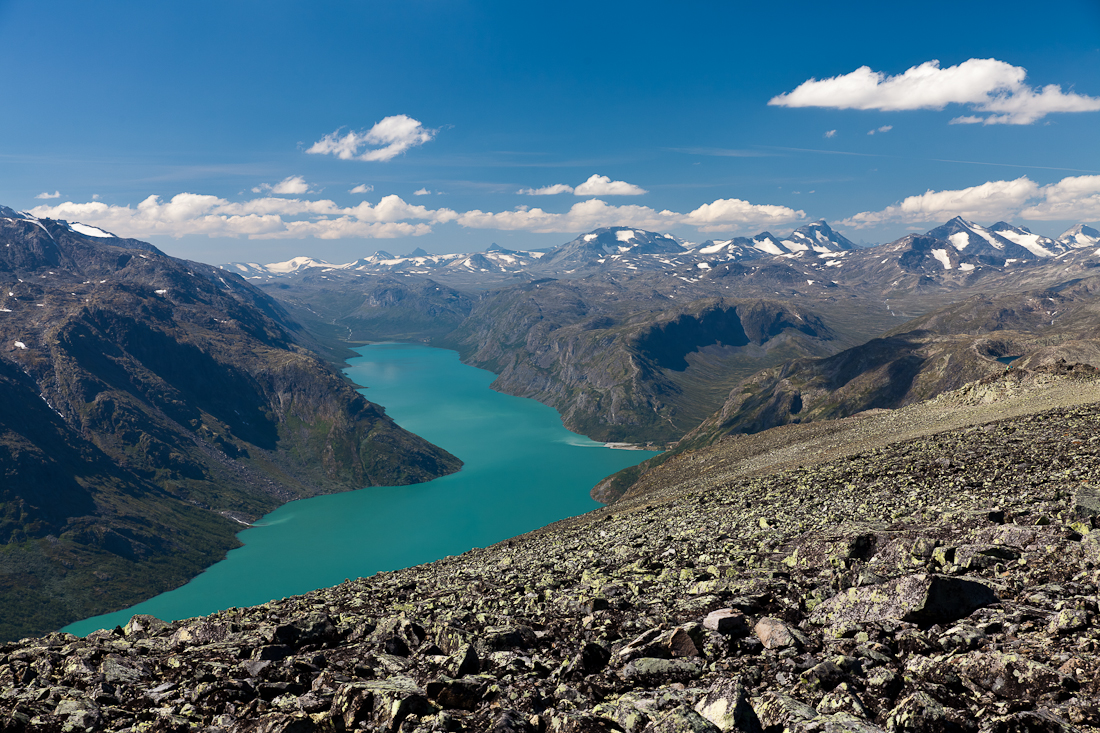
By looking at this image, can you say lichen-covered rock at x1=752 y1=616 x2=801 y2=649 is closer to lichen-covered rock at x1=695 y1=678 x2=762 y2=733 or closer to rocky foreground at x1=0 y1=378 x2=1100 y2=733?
rocky foreground at x1=0 y1=378 x2=1100 y2=733

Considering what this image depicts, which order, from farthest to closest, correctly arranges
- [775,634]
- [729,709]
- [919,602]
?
[775,634] < [919,602] < [729,709]

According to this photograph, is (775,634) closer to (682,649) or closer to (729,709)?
(682,649)

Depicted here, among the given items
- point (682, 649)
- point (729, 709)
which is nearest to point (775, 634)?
point (682, 649)

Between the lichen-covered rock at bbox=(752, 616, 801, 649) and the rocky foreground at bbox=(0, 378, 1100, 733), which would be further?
the lichen-covered rock at bbox=(752, 616, 801, 649)

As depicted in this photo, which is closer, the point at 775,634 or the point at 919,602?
the point at 919,602

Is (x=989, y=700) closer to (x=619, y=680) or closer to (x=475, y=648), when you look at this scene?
(x=619, y=680)

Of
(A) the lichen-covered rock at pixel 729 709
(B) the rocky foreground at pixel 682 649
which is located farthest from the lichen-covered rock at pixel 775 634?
(A) the lichen-covered rock at pixel 729 709

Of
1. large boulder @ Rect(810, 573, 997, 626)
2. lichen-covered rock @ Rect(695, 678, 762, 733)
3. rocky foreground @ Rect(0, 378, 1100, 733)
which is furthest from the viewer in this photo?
large boulder @ Rect(810, 573, 997, 626)

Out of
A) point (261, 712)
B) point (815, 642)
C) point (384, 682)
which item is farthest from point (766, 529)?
point (261, 712)

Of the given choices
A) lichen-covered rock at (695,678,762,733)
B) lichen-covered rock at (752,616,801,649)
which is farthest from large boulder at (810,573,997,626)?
lichen-covered rock at (695,678,762,733)

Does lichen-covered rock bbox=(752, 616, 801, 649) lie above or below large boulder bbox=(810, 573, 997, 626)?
below
